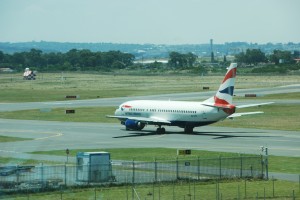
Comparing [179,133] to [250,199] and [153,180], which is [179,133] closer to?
[153,180]

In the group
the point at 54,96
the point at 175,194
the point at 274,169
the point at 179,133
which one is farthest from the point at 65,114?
the point at 175,194

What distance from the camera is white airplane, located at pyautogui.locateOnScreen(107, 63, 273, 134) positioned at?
105m

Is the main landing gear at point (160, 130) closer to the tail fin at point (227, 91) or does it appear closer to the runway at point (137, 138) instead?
the runway at point (137, 138)

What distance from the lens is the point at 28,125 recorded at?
4897 inches

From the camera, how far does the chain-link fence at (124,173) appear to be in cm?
6244

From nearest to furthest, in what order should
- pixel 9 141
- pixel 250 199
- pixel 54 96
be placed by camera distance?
pixel 250 199 < pixel 9 141 < pixel 54 96

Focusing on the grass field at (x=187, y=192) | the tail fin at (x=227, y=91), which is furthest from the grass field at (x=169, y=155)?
the tail fin at (x=227, y=91)

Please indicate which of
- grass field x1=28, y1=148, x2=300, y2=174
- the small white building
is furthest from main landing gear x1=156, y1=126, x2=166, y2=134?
the small white building

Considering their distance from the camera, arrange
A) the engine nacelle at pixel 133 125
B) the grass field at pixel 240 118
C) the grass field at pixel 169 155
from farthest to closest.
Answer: the grass field at pixel 240 118 → the engine nacelle at pixel 133 125 → the grass field at pixel 169 155

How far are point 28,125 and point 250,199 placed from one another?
69.9m

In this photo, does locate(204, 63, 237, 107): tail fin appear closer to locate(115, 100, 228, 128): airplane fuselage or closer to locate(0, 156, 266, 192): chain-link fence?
locate(115, 100, 228, 128): airplane fuselage

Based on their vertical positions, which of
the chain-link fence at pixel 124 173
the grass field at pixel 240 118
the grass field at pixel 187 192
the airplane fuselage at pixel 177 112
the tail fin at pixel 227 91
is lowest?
the grass field at pixel 240 118

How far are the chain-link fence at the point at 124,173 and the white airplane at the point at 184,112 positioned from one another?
102 feet

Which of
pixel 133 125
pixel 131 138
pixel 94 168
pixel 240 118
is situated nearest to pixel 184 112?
pixel 133 125
